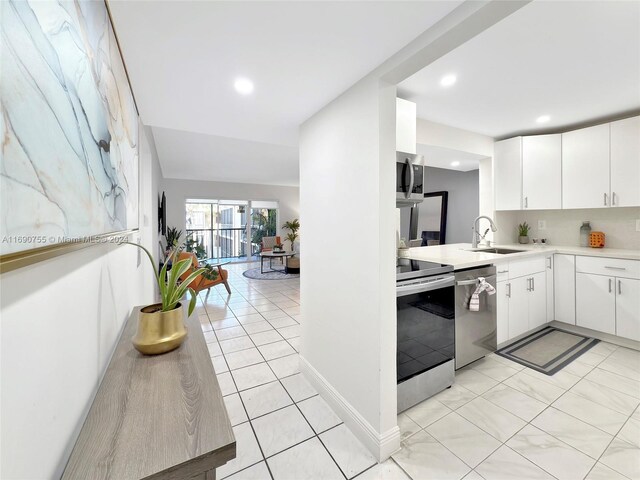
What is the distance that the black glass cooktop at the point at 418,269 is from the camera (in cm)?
181

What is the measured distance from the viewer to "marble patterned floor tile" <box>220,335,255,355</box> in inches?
110

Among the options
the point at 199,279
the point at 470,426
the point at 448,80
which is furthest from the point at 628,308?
the point at 199,279

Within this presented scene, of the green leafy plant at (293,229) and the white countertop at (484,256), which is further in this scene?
the green leafy plant at (293,229)

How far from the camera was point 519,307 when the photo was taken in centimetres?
275

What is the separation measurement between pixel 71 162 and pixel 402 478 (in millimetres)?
1889

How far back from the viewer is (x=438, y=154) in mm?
Result: 3188

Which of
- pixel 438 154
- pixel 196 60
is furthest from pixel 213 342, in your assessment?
pixel 438 154

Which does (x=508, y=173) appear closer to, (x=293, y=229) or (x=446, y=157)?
(x=446, y=157)

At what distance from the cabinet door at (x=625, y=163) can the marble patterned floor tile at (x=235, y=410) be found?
4013 millimetres

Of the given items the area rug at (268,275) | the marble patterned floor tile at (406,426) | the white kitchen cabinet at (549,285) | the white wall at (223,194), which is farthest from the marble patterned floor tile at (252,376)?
the white wall at (223,194)

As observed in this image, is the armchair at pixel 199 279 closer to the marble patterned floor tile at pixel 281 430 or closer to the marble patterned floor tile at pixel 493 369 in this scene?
the marble patterned floor tile at pixel 281 430

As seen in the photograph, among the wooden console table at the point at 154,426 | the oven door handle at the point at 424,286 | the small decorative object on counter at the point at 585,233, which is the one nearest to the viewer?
the wooden console table at the point at 154,426

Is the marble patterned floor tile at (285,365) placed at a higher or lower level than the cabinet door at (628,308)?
lower

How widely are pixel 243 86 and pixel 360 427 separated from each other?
219 cm
